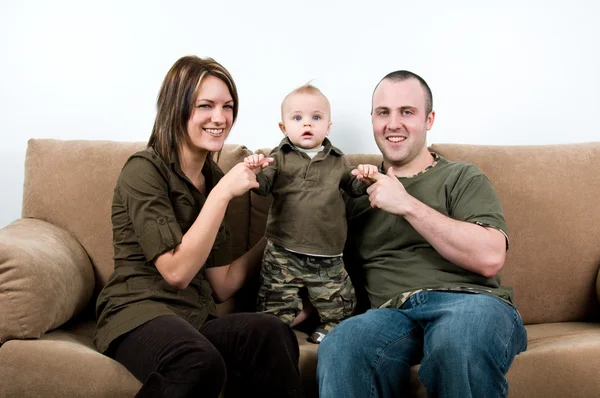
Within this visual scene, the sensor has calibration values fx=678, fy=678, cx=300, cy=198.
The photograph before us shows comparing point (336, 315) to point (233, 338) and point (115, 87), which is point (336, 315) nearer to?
point (233, 338)

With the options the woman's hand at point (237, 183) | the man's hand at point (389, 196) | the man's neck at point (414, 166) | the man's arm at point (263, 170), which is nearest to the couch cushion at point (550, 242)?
the man's neck at point (414, 166)

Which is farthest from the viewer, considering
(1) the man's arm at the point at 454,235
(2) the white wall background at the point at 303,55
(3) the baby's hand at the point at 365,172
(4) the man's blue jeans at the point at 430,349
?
(2) the white wall background at the point at 303,55

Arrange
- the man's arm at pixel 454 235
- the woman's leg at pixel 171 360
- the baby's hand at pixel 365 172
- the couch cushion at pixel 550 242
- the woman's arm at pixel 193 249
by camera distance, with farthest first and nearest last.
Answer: the couch cushion at pixel 550 242 < the baby's hand at pixel 365 172 < the man's arm at pixel 454 235 < the woman's arm at pixel 193 249 < the woman's leg at pixel 171 360

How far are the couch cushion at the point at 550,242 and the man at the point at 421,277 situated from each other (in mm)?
342

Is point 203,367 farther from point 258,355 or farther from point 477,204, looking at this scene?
point 477,204

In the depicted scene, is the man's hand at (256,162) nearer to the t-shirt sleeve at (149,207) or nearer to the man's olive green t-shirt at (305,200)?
the man's olive green t-shirt at (305,200)

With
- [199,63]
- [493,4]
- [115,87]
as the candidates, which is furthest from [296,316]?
[493,4]

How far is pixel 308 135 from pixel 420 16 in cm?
96

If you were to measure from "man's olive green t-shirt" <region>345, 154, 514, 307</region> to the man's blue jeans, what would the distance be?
113 mm

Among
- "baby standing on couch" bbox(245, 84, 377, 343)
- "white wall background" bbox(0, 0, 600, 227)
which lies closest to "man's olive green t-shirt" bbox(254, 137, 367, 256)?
"baby standing on couch" bbox(245, 84, 377, 343)

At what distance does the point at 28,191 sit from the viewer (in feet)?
7.93

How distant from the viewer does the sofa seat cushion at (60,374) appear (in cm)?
174

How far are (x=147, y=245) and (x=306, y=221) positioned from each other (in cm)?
53

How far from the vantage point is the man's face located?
7.49 feet
